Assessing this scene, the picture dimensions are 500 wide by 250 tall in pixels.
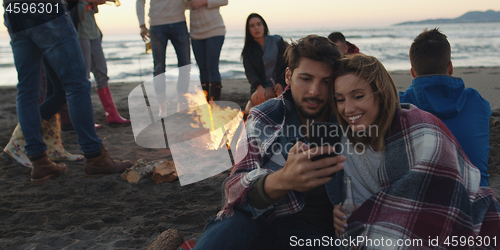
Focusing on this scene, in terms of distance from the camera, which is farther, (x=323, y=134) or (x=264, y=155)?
(x=264, y=155)

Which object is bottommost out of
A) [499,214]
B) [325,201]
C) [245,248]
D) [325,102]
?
[245,248]

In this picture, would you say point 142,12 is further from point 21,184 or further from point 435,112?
point 435,112

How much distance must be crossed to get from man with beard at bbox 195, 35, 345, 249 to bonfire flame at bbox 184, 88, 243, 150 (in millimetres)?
2248

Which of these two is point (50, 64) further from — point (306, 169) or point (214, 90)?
point (306, 169)

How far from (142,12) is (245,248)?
4.27 m

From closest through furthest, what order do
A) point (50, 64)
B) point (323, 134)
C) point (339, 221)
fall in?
point (323, 134) → point (339, 221) → point (50, 64)

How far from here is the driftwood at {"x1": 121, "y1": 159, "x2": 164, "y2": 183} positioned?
337 centimetres

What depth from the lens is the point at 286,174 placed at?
57.0 inches

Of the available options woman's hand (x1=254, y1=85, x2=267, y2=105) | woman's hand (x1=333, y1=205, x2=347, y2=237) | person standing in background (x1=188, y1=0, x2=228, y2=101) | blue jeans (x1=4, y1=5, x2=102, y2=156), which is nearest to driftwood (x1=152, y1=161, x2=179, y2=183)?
blue jeans (x1=4, y1=5, x2=102, y2=156)

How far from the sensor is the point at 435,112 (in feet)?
7.48

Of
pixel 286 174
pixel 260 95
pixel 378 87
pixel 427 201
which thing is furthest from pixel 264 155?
pixel 260 95

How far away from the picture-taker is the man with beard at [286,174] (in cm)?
146

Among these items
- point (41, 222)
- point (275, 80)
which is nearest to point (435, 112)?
point (275, 80)

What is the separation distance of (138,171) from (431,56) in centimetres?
279
